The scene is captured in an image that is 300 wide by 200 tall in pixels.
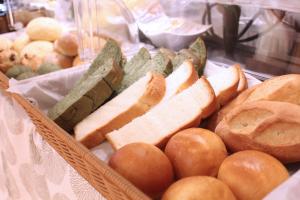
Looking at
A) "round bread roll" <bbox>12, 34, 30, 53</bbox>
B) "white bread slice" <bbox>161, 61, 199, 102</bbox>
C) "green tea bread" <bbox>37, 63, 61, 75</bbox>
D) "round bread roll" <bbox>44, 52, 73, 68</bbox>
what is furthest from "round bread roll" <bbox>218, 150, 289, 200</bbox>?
"round bread roll" <bbox>12, 34, 30, 53</bbox>

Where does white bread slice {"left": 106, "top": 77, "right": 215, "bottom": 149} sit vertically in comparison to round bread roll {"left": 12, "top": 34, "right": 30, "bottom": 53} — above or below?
above

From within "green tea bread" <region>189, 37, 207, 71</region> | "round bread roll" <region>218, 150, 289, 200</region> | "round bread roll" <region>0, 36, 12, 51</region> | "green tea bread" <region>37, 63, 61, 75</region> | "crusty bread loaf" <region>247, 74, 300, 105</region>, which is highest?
"crusty bread loaf" <region>247, 74, 300, 105</region>

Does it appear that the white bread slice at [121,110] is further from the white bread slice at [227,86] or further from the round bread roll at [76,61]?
the round bread roll at [76,61]

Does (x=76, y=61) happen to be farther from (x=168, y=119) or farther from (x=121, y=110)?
(x=168, y=119)

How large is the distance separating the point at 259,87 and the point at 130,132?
11.2 inches

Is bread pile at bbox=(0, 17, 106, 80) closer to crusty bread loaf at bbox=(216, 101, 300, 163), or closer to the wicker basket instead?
the wicker basket

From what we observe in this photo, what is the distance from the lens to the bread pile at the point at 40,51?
119cm

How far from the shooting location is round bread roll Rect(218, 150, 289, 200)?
440mm

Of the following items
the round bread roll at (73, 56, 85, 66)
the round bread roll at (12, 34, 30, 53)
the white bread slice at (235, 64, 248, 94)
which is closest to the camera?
the white bread slice at (235, 64, 248, 94)

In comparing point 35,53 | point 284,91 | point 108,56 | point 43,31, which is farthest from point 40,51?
point 284,91

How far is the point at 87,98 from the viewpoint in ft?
2.36

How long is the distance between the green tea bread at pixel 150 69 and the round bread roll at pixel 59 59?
44cm

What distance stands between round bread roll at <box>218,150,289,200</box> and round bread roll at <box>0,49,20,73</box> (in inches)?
39.3

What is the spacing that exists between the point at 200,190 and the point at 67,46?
3.10ft
